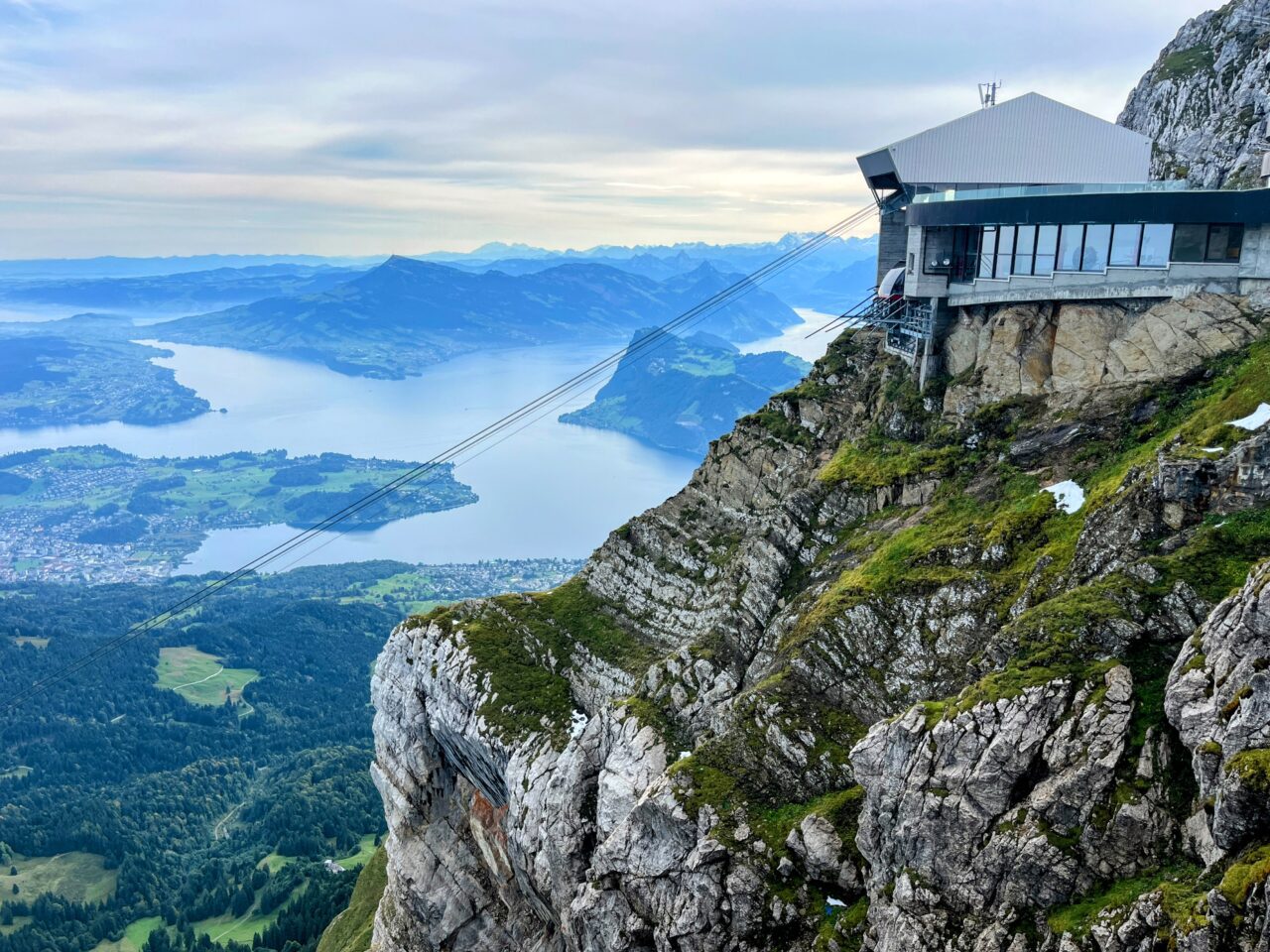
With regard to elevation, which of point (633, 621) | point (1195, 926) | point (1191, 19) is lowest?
point (633, 621)

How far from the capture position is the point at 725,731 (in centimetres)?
2558

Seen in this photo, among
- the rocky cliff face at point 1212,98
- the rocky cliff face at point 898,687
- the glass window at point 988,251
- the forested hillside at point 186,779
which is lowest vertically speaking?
the forested hillside at point 186,779

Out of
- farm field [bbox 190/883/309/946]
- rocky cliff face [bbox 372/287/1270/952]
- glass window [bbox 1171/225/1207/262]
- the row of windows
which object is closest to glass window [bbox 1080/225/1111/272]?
the row of windows

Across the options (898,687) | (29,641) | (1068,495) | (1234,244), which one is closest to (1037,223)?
(1234,244)

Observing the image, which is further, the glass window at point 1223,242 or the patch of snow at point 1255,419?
the glass window at point 1223,242

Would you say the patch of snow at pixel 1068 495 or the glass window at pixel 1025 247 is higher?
the glass window at pixel 1025 247

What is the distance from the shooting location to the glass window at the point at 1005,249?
31047 millimetres

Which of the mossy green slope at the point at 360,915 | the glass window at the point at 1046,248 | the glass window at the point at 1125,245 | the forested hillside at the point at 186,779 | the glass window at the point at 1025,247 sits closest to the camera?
the glass window at the point at 1125,245

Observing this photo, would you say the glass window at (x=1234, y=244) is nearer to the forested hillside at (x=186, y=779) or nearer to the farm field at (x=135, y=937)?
the forested hillside at (x=186, y=779)

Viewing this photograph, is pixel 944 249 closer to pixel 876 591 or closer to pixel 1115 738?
pixel 876 591

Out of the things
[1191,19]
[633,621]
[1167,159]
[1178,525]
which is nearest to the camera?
[1178,525]

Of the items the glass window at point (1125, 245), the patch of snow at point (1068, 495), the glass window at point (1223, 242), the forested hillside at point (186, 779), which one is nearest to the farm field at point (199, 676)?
the forested hillside at point (186, 779)

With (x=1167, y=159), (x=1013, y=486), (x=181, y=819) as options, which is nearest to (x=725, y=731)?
(x=1013, y=486)

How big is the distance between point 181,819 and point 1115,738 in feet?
425
